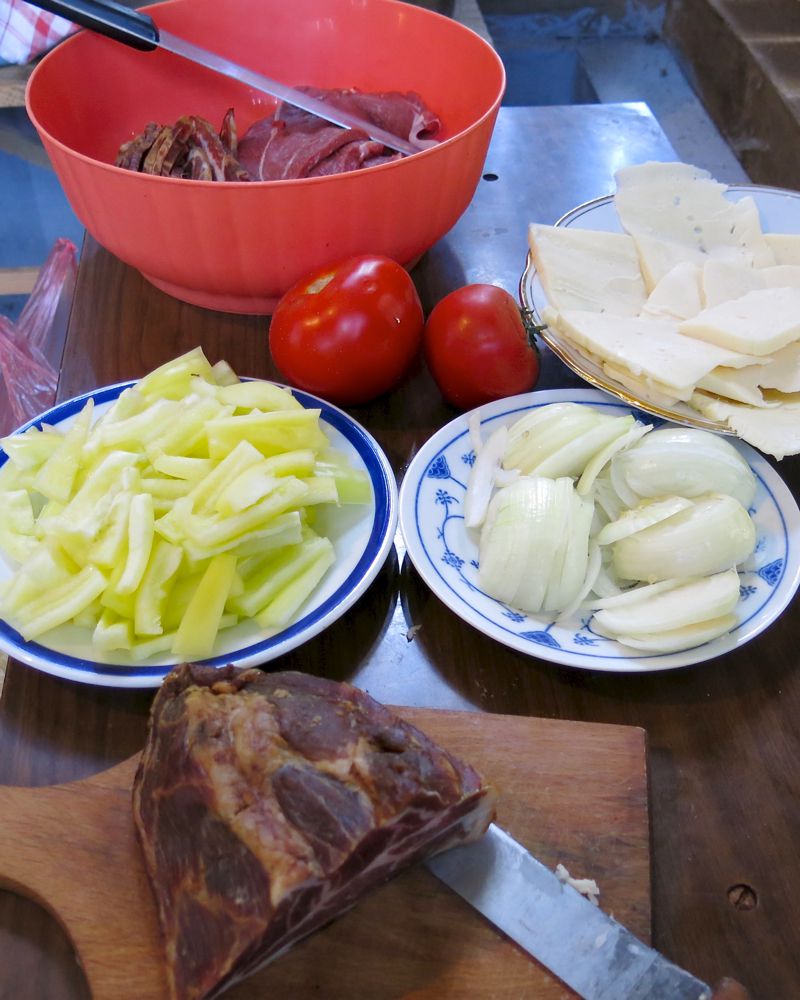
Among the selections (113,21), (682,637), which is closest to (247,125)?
(113,21)

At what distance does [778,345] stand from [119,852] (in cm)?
124

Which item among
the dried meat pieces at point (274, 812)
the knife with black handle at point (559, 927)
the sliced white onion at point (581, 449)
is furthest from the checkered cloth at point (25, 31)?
the knife with black handle at point (559, 927)

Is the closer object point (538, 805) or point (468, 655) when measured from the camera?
point (538, 805)

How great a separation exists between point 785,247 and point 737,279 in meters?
0.21

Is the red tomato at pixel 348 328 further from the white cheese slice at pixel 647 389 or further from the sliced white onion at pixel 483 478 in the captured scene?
the white cheese slice at pixel 647 389

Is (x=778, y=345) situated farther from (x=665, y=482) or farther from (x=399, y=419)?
(x=399, y=419)

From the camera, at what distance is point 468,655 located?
1.19 meters

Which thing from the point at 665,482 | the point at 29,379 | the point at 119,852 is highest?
the point at 665,482

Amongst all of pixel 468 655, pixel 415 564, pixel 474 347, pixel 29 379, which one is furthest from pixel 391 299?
pixel 29 379

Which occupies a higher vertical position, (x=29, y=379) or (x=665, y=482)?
(x=665, y=482)

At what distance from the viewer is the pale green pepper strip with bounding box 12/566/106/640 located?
1.07 m

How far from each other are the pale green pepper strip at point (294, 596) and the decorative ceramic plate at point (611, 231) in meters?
0.59

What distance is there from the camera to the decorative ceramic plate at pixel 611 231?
137 centimetres

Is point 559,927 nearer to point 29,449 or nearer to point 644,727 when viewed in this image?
point 644,727
